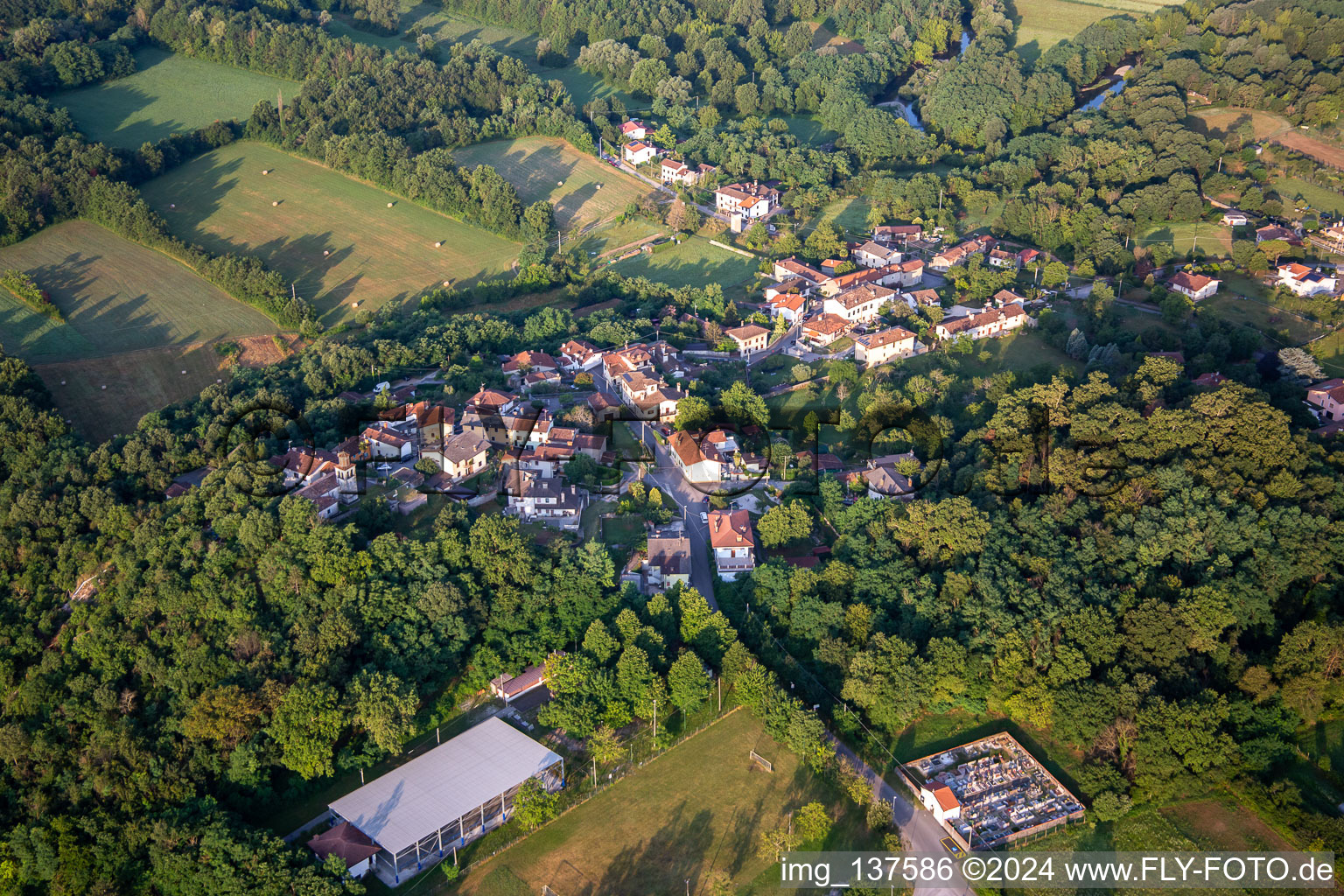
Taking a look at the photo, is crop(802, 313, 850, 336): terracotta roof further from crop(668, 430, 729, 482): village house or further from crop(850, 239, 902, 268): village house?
crop(668, 430, 729, 482): village house

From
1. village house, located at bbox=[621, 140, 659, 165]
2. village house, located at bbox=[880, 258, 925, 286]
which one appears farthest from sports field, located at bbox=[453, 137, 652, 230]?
village house, located at bbox=[880, 258, 925, 286]

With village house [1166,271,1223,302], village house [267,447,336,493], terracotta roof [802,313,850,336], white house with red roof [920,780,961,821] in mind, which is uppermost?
village house [1166,271,1223,302]

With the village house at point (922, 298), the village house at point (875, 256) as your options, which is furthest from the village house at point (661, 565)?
the village house at point (875, 256)

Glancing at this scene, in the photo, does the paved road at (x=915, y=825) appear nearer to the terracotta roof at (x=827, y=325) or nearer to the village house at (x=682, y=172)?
the terracotta roof at (x=827, y=325)

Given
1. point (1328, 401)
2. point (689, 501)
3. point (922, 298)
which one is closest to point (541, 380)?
point (689, 501)

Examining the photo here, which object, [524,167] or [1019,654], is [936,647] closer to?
[1019,654]
